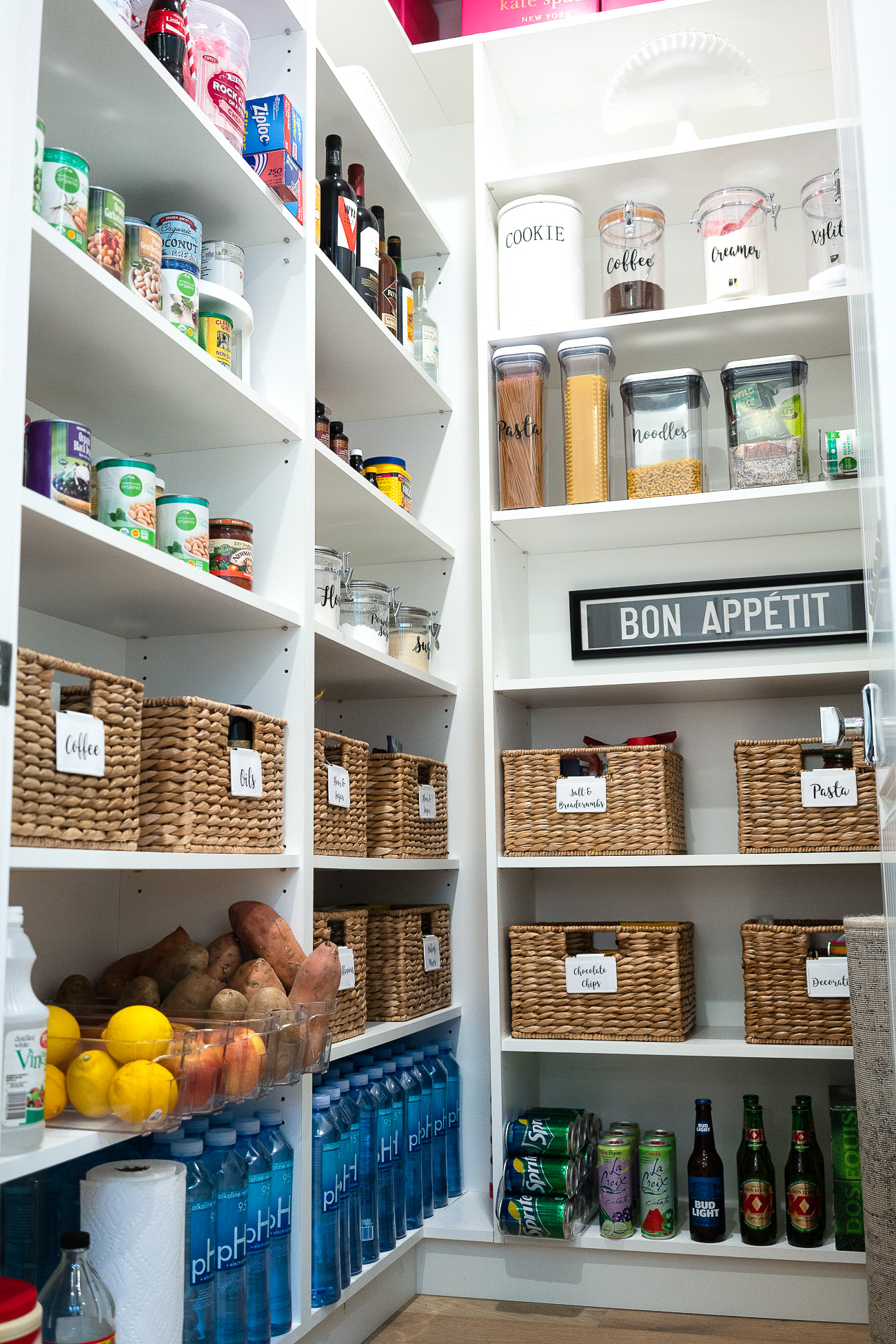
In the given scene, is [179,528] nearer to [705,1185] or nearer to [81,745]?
[81,745]

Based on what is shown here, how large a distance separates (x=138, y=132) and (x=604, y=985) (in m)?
1.79

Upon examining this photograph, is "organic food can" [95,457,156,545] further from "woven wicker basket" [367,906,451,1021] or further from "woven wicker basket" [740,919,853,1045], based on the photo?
"woven wicker basket" [740,919,853,1045]

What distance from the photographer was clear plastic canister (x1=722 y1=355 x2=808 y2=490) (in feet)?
8.11

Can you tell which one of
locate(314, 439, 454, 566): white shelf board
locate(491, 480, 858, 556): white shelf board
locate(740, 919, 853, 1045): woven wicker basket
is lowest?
locate(740, 919, 853, 1045): woven wicker basket

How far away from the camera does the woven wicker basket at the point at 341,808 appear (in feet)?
6.66

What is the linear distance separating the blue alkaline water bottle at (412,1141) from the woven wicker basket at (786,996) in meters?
0.68

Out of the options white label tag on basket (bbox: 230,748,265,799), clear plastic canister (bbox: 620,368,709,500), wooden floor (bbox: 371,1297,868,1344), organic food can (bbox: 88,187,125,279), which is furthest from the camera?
clear plastic canister (bbox: 620,368,709,500)

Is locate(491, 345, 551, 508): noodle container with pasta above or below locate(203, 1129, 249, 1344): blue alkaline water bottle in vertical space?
above

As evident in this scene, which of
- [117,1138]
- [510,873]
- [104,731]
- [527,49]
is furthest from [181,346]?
[527,49]

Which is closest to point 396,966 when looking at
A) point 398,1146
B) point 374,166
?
point 398,1146

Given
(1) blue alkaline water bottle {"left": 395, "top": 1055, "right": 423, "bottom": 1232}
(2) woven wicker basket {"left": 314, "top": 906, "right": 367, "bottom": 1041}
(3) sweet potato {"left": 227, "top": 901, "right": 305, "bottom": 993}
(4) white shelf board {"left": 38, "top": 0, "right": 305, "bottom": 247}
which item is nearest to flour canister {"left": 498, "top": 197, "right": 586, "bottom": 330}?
(4) white shelf board {"left": 38, "top": 0, "right": 305, "bottom": 247}

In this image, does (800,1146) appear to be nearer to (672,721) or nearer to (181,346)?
(672,721)

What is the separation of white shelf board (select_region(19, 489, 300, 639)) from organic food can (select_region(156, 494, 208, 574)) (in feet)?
0.15

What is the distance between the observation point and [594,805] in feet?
8.18
